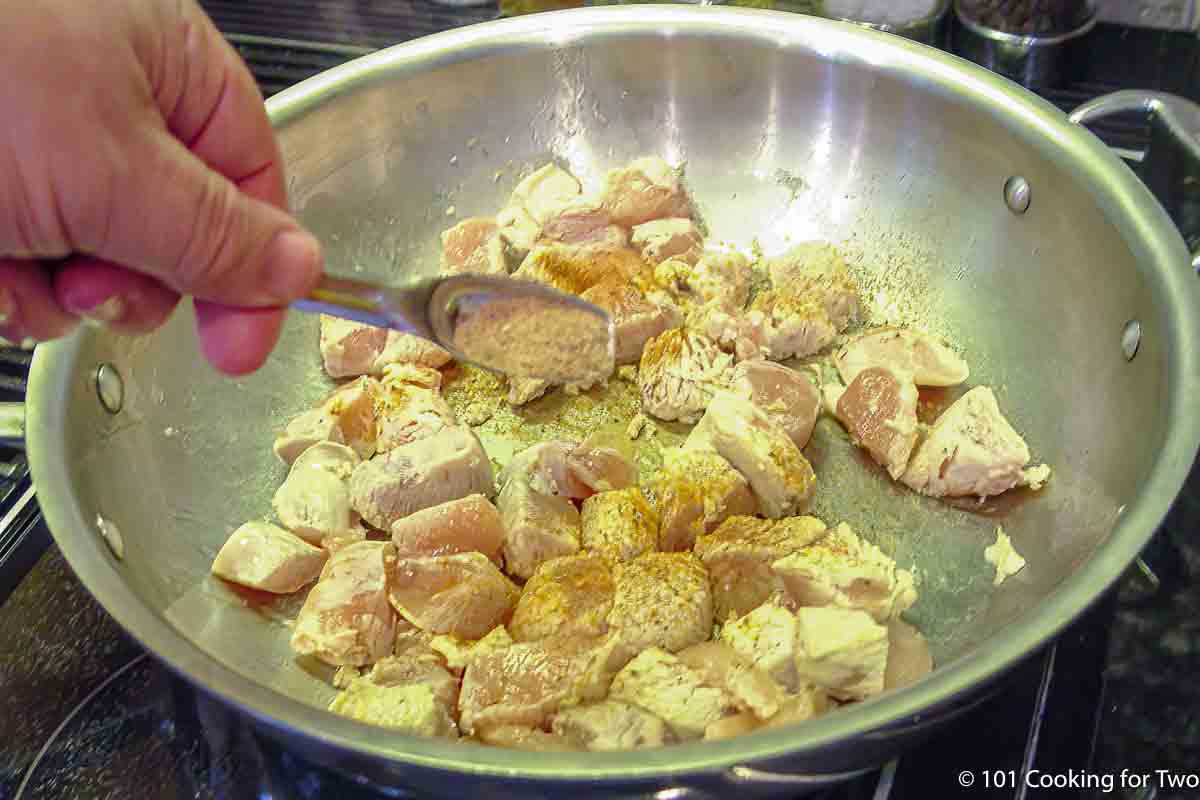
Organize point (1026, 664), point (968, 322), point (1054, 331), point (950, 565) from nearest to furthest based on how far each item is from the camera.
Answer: point (1026, 664) < point (950, 565) < point (1054, 331) < point (968, 322)

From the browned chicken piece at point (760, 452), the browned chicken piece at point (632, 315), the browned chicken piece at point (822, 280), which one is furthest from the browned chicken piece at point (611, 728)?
the browned chicken piece at point (822, 280)

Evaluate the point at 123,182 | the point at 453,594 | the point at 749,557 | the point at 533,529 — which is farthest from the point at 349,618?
the point at 123,182

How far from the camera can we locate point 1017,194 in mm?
1448

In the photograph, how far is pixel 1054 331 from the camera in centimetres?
139

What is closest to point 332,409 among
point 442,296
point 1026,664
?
point 442,296

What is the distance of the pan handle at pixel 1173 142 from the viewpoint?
4.64ft

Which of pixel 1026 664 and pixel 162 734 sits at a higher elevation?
pixel 1026 664

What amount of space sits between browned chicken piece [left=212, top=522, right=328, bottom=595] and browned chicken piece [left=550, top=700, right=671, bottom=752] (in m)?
0.41

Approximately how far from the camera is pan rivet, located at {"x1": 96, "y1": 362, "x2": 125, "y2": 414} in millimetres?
1286

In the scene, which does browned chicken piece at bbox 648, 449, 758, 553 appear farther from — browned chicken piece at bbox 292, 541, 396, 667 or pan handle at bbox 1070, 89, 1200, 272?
pan handle at bbox 1070, 89, 1200, 272

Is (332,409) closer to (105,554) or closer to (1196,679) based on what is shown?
(105,554)

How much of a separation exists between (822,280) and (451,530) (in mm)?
645

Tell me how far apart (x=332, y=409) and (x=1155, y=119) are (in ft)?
3.90

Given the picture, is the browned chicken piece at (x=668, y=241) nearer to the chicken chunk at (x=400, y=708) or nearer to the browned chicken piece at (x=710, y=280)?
the browned chicken piece at (x=710, y=280)
